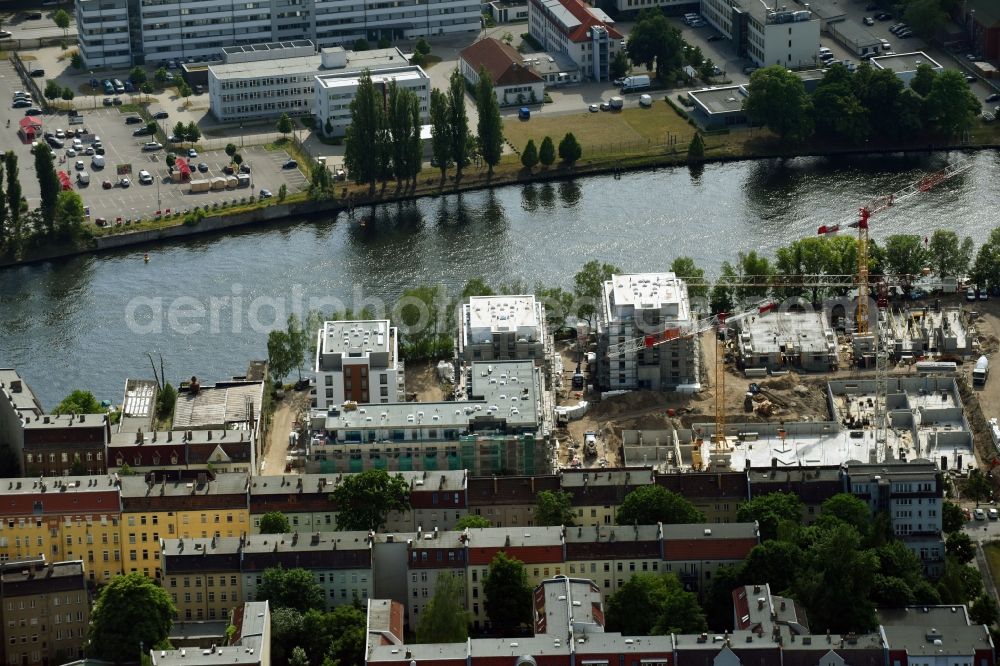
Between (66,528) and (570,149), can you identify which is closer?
(66,528)

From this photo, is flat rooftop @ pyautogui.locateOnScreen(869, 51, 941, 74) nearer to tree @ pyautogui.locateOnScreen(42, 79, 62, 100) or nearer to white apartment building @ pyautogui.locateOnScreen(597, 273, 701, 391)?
white apartment building @ pyautogui.locateOnScreen(597, 273, 701, 391)

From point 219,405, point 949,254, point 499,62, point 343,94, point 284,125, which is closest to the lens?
point 219,405

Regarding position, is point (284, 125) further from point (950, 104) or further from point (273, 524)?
point (273, 524)

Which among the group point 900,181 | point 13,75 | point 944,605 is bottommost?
point 944,605

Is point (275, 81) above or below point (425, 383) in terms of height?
above

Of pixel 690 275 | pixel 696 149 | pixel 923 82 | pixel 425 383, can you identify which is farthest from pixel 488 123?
pixel 425 383

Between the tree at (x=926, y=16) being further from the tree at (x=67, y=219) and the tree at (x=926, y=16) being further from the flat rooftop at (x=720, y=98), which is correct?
the tree at (x=67, y=219)

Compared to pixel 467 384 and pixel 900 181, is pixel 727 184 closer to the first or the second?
pixel 900 181

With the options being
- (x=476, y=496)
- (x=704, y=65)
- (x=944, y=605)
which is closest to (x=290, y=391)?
(x=476, y=496)
